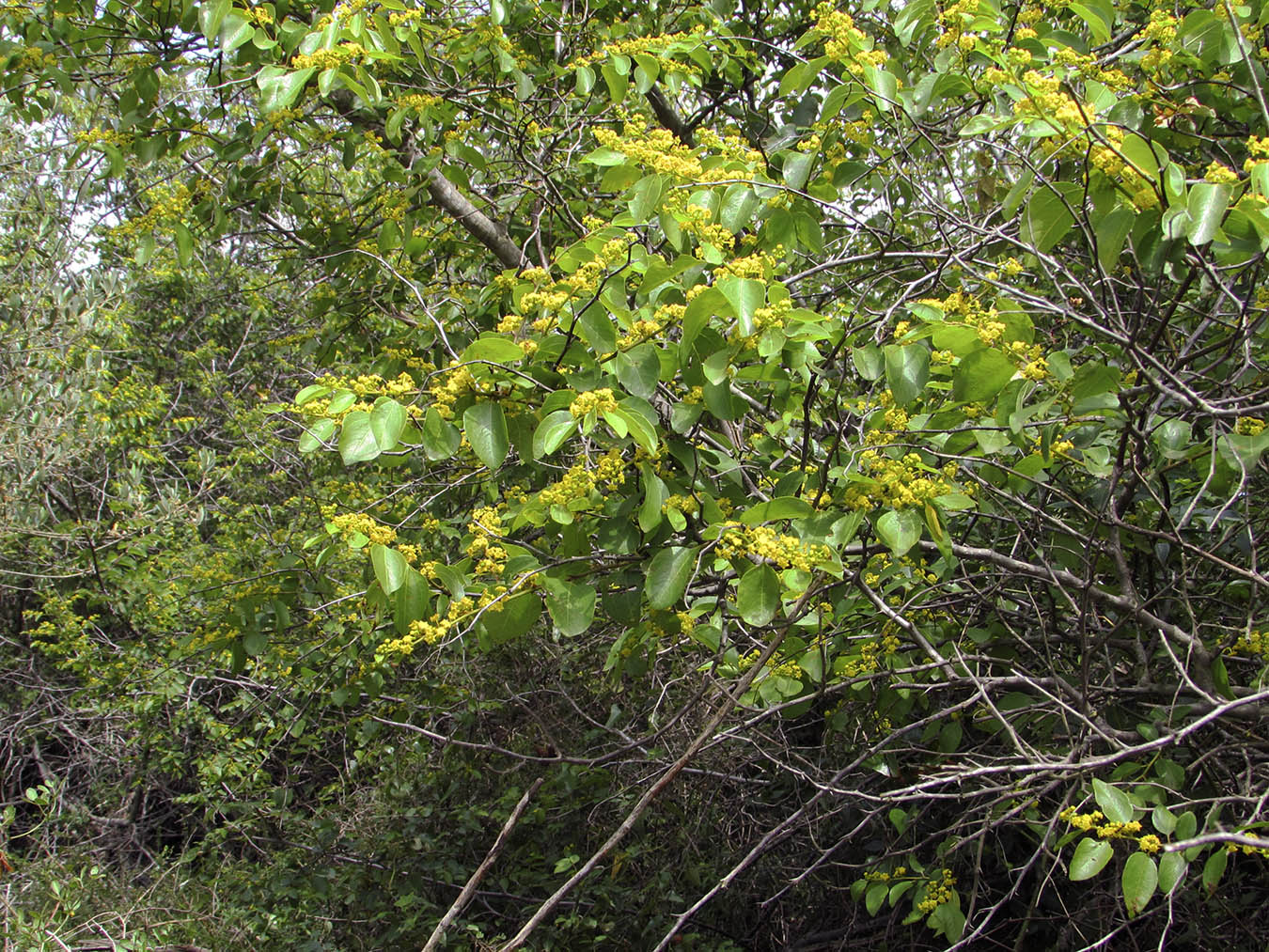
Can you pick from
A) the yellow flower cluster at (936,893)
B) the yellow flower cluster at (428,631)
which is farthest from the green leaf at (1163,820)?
the yellow flower cluster at (428,631)

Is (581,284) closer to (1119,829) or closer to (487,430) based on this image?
(487,430)

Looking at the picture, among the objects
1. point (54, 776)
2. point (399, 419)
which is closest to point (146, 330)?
point (54, 776)

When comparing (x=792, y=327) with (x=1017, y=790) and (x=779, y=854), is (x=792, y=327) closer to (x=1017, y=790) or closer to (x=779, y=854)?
(x=1017, y=790)

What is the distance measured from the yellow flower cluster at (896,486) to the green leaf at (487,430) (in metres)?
0.64

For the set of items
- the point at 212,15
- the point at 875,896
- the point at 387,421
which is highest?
the point at 212,15

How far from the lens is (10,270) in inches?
254

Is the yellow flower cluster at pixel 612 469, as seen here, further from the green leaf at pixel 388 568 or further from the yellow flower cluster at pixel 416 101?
the yellow flower cluster at pixel 416 101

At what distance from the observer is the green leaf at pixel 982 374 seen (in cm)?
166

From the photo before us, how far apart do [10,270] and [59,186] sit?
3.43ft

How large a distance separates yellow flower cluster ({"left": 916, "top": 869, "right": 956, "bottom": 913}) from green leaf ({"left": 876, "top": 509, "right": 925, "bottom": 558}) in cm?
115

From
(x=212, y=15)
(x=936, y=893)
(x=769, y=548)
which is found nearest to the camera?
(x=769, y=548)

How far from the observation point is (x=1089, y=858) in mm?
1638

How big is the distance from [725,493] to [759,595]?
59cm

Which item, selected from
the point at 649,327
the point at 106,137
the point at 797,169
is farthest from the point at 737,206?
the point at 106,137
